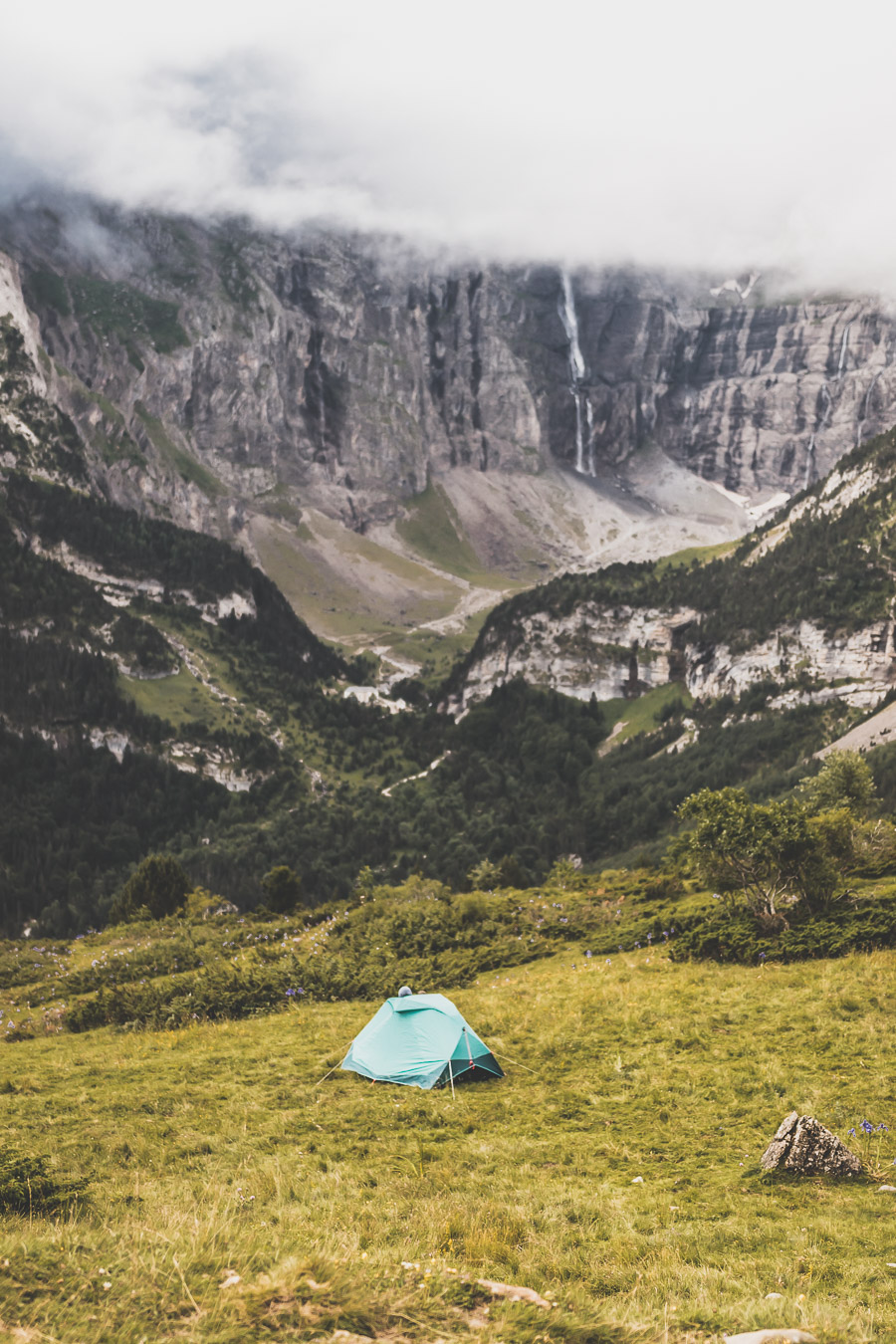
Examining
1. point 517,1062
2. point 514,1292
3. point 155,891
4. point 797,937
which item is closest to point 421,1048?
point 517,1062

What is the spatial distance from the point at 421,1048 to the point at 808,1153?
966 cm

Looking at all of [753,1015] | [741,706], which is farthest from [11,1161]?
[741,706]

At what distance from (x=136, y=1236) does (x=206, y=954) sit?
94.7 ft

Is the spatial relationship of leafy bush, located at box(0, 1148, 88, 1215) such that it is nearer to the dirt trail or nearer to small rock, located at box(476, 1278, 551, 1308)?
small rock, located at box(476, 1278, 551, 1308)

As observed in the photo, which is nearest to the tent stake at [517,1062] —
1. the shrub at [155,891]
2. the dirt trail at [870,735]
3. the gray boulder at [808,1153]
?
the gray boulder at [808,1153]

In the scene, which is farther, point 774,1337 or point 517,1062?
point 517,1062

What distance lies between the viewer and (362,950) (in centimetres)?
3472

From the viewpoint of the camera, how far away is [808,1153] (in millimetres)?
13039

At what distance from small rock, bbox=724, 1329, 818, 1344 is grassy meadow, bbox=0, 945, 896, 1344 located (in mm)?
253

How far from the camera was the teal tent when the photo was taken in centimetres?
1956

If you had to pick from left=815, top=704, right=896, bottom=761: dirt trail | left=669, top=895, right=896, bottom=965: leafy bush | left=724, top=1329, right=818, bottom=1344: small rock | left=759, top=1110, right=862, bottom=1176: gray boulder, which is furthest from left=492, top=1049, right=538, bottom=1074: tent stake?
left=815, top=704, right=896, bottom=761: dirt trail

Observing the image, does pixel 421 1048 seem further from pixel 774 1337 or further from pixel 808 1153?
pixel 774 1337

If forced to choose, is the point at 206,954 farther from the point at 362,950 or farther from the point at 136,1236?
the point at 136,1236

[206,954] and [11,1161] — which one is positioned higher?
[11,1161]
